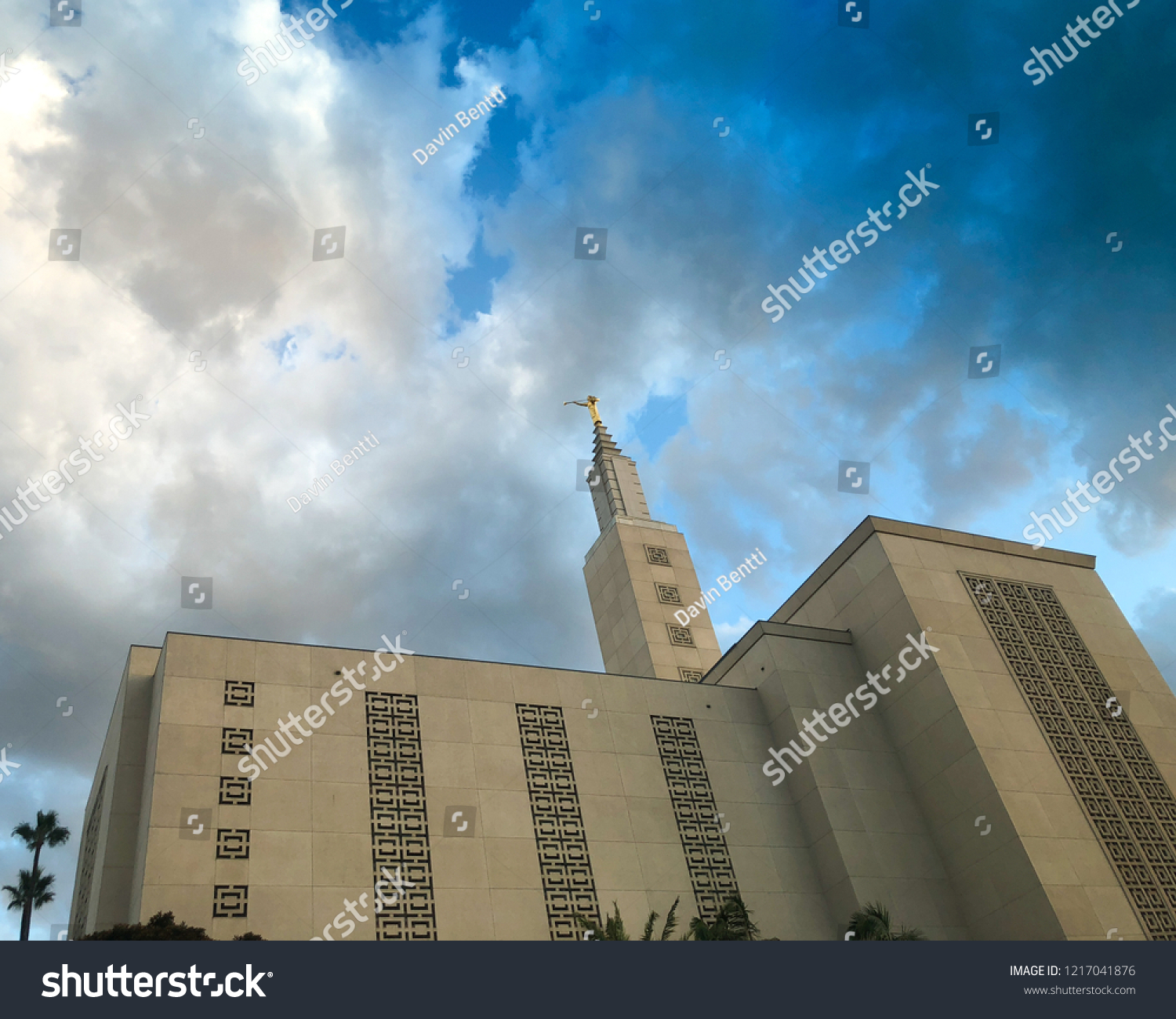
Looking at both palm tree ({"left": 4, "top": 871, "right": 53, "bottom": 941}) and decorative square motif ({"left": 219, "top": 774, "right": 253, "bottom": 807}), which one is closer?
decorative square motif ({"left": 219, "top": 774, "right": 253, "bottom": 807})

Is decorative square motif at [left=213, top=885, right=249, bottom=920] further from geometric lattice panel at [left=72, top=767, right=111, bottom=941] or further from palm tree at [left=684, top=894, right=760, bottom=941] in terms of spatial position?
palm tree at [left=684, top=894, right=760, bottom=941]

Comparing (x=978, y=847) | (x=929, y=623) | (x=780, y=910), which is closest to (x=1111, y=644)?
(x=929, y=623)

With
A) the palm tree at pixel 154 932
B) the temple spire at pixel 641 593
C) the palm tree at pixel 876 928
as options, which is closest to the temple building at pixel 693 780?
the palm tree at pixel 876 928

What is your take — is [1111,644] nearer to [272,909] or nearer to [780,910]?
[780,910]

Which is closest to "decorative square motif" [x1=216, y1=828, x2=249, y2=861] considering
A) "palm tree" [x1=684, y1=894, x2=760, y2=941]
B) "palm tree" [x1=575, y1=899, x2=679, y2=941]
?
"palm tree" [x1=575, y1=899, x2=679, y2=941]

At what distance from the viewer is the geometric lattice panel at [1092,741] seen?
23484 millimetres

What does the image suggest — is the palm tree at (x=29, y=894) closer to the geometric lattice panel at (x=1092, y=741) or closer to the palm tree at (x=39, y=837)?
the palm tree at (x=39, y=837)

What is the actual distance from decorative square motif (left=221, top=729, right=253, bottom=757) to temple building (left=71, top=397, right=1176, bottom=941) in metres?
0.05

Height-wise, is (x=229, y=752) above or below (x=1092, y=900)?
above

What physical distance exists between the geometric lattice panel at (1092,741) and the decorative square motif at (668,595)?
1400 cm

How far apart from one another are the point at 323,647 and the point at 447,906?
7.03 metres

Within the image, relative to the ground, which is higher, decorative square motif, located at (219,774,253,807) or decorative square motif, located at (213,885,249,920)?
decorative square motif, located at (219,774,253,807)

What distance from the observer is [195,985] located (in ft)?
34.3

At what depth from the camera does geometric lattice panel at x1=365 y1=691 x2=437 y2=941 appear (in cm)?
1981
